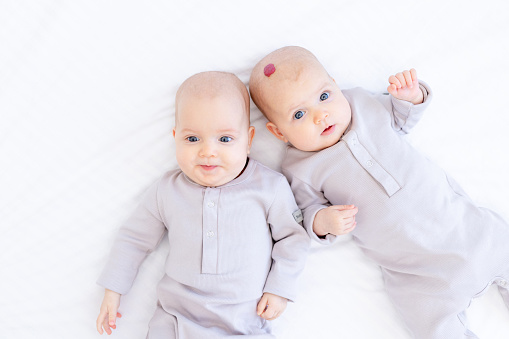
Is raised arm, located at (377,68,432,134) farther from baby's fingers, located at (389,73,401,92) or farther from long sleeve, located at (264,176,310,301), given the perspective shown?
long sleeve, located at (264,176,310,301)

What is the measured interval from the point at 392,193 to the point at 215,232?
1.68 ft

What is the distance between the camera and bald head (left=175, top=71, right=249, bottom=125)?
132cm

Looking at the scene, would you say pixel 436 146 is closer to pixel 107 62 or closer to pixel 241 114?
pixel 241 114

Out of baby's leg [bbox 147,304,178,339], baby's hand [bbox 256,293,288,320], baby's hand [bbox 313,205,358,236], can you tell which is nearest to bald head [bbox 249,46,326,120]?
baby's hand [bbox 313,205,358,236]

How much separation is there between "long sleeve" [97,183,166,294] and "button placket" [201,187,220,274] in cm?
17

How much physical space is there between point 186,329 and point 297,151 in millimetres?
599

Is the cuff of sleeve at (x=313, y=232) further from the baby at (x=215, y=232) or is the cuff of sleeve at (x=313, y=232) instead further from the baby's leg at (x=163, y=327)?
the baby's leg at (x=163, y=327)

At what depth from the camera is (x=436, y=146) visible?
1.52m

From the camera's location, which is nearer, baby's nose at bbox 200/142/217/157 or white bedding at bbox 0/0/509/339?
baby's nose at bbox 200/142/217/157

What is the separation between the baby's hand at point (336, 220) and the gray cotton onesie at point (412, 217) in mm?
29

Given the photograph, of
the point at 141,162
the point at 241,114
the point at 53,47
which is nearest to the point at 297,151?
the point at 241,114

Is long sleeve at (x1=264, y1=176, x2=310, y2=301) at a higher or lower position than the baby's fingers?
lower

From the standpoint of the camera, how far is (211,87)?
1329 millimetres

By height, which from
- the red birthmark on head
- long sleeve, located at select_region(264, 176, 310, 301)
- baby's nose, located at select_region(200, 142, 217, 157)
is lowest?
long sleeve, located at select_region(264, 176, 310, 301)
